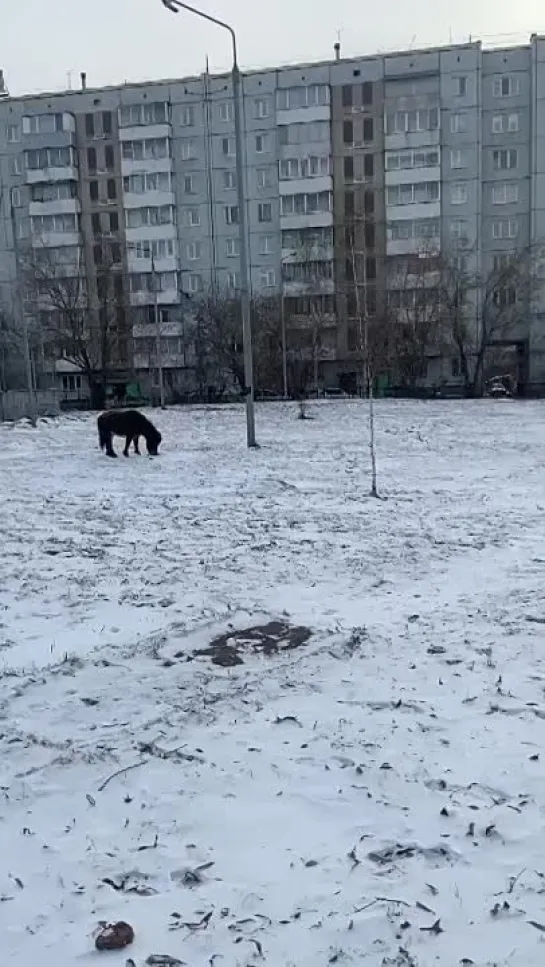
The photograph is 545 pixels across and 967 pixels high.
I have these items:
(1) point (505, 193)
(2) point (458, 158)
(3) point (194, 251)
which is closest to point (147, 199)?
(3) point (194, 251)

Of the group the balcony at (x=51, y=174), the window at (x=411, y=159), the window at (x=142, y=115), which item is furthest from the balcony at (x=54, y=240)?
the window at (x=411, y=159)

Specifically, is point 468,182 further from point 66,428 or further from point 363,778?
point 363,778

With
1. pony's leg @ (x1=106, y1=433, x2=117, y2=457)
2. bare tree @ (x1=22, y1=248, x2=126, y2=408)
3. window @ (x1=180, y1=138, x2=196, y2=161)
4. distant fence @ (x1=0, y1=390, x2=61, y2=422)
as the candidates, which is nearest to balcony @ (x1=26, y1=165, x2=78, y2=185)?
bare tree @ (x1=22, y1=248, x2=126, y2=408)

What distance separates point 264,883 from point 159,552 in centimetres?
575

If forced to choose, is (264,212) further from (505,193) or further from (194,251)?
(505,193)

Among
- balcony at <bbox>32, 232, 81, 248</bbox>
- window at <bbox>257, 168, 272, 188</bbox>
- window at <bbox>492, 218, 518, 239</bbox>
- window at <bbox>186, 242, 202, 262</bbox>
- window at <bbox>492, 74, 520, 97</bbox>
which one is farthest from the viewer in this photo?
balcony at <bbox>32, 232, 81, 248</bbox>

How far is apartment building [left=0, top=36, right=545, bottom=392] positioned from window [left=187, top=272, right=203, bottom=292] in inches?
4.5

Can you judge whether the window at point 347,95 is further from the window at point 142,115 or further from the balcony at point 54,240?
the balcony at point 54,240

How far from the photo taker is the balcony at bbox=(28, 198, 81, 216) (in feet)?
212

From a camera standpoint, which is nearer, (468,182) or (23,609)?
(23,609)

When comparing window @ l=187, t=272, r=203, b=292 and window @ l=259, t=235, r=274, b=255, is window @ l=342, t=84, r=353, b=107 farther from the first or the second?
window @ l=187, t=272, r=203, b=292

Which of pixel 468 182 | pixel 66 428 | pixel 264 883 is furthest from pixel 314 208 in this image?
pixel 264 883

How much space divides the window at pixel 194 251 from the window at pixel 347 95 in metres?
15.4

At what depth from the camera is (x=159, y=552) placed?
874cm
